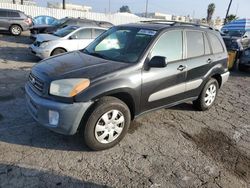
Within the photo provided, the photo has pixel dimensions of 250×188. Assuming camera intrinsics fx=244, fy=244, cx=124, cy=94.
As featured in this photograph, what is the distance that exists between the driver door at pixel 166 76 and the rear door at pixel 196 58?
177mm

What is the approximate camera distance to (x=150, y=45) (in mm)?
3852

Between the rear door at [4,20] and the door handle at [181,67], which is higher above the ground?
the rear door at [4,20]

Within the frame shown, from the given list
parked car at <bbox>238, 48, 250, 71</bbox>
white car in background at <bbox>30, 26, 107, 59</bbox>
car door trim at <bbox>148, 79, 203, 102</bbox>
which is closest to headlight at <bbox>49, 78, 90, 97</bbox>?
car door trim at <bbox>148, 79, 203, 102</bbox>

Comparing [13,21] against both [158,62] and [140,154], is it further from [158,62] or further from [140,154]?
[140,154]

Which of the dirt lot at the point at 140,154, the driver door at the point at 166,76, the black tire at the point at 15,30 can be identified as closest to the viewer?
the dirt lot at the point at 140,154

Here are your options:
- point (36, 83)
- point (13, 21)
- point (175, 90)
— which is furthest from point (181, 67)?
point (13, 21)

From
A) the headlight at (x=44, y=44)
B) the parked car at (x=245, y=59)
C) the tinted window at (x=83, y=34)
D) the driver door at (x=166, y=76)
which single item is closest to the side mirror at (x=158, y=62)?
the driver door at (x=166, y=76)

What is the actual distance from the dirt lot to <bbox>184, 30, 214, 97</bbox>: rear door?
0.74m

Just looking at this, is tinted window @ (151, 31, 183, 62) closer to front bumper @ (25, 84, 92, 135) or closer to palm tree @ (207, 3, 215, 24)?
front bumper @ (25, 84, 92, 135)

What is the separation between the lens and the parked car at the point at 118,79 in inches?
126

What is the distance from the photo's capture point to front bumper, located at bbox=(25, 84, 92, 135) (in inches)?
123

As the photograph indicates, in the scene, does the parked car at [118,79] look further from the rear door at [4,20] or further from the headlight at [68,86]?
the rear door at [4,20]

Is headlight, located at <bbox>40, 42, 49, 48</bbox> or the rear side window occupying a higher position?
the rear side window

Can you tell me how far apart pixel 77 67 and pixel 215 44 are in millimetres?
3233
